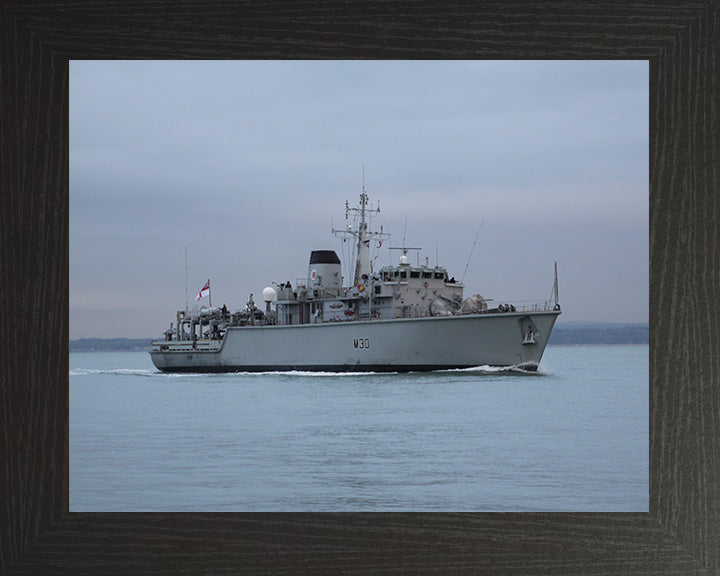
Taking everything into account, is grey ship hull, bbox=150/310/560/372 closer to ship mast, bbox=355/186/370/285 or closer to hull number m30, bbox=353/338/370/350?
hull number m30, bbox=353/338/370/350

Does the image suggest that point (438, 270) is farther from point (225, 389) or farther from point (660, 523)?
point (660, 523)

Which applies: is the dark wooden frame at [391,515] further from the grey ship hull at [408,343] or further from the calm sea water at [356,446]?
the grey ship hull at [408,343]

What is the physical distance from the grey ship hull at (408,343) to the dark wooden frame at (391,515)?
13.7 m

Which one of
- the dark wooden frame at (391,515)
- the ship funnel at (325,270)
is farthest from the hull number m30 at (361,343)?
the dark wooden frame at (391,515)

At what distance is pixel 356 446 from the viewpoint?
41.7 feet

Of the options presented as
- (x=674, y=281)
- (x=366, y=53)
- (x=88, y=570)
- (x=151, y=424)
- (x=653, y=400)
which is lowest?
(x=151, y=424)

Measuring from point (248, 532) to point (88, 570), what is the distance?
35cm

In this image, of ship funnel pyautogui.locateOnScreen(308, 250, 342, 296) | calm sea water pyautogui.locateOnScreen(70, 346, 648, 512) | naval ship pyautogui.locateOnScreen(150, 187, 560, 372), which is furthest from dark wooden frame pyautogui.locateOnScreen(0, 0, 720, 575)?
ship funnel pyautogui.locateOnScreen(308, 250, 342, 296)

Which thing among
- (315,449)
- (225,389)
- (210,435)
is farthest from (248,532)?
(225,389)

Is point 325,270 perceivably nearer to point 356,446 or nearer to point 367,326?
point 367,326

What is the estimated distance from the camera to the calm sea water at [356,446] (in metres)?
7.68

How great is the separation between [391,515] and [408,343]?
47.1 feet

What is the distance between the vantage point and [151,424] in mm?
16906

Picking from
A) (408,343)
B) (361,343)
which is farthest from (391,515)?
(361,343)
